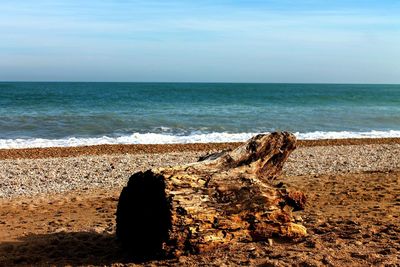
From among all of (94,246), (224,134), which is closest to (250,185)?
(94,246)

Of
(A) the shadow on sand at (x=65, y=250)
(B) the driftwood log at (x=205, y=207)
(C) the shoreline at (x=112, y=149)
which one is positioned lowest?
(C) the shoreline at (x=112, y=149)

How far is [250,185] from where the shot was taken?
6340 mm

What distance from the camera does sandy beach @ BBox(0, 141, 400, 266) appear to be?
600cm

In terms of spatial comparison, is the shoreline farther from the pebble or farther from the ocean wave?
the pebble

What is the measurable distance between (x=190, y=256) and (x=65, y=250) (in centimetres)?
191

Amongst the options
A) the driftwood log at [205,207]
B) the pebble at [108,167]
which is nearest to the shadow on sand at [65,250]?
the driftwood log at [205,207]

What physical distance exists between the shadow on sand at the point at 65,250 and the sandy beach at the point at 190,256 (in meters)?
0.01

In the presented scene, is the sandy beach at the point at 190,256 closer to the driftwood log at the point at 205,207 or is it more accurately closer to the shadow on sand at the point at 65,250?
the shadow on sand at the point at 65,250

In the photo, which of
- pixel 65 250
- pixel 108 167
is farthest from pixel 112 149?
pixel 65 250

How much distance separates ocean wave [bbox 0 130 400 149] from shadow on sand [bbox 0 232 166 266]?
1565 centimetres

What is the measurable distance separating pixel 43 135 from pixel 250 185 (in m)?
21.7

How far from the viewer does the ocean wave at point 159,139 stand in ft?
75.9

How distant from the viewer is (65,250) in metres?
6.82

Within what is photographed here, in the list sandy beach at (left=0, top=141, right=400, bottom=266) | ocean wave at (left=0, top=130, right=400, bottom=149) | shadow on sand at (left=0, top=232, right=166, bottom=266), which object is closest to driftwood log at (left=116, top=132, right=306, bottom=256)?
sandy beach at (left=0, top=141, right=400, bottom=266)
